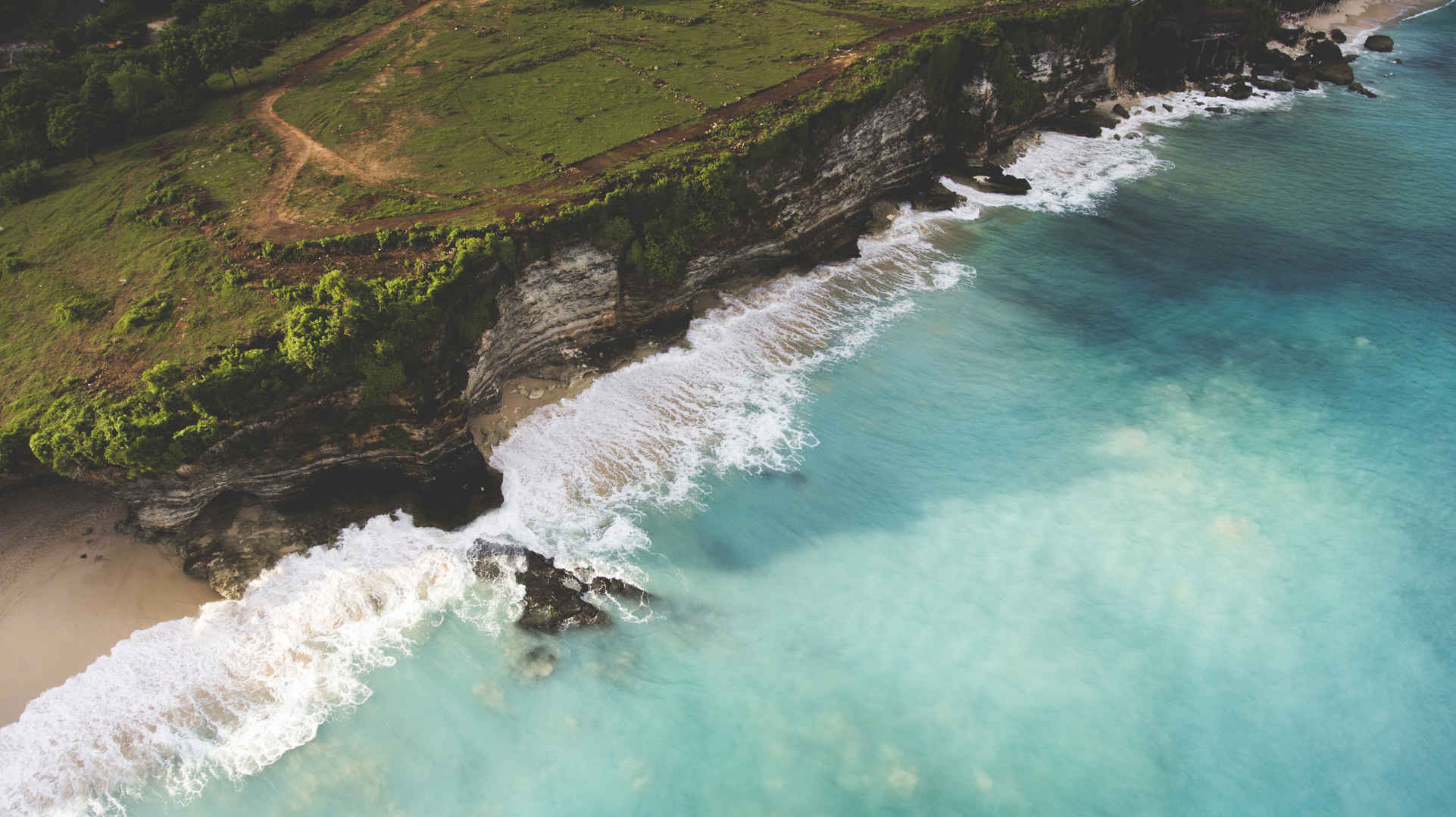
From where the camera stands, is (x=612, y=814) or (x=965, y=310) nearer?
(x=612, y=814)

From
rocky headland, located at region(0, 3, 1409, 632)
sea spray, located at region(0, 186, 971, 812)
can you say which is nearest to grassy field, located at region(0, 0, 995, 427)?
rocky headland, located at region(0, 3, 1409, 632)

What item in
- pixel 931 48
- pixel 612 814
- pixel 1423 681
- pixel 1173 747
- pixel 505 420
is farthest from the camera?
pixel 931 48

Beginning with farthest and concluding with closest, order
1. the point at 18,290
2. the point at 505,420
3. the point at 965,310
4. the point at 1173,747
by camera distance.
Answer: the point at 965,310, the point at 505,420, the point at 18,290, the point at 1173,747

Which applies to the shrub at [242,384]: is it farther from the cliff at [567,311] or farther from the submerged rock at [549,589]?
the submerged rock at [549,589]

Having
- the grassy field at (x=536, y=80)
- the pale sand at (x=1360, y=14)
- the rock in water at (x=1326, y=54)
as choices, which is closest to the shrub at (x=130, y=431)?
the grassy field at (x=536, y=80)

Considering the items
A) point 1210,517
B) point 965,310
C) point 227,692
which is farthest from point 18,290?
point 1210,517

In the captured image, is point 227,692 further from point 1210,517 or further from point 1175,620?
point 1210,517
